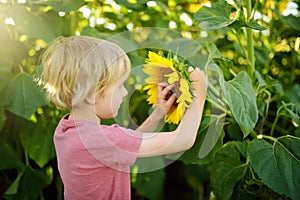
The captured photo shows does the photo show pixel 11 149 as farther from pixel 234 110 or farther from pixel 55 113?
pixel 234 110

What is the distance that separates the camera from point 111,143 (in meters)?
1.20

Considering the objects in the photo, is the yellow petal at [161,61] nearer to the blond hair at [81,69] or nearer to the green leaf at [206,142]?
the blond hair at [81,69]

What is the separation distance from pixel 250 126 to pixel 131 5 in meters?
0.52

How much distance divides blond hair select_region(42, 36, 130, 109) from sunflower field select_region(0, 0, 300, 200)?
19cm

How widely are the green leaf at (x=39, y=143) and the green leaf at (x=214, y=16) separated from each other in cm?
66

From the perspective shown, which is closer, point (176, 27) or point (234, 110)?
point (234, 110)

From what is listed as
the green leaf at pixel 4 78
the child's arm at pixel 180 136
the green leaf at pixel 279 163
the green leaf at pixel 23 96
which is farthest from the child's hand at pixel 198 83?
the green leaf at pixel 4 78

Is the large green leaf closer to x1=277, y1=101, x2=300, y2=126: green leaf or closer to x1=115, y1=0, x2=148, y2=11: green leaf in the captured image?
x1=277, y1=101, x2=300, y2=126: green leaf

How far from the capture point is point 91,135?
1.22m

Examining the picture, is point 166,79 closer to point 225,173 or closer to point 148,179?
point 225,173

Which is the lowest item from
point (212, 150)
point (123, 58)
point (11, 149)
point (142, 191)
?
point (142, 191)

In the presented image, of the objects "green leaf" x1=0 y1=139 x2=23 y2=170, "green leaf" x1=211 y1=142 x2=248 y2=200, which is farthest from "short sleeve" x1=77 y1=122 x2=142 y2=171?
"green leaf" x1=0 y1=139 x2=23 y2=170

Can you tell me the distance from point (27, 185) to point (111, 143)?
0.80 metres

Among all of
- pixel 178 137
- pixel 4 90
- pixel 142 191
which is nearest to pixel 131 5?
pixel 4 90
